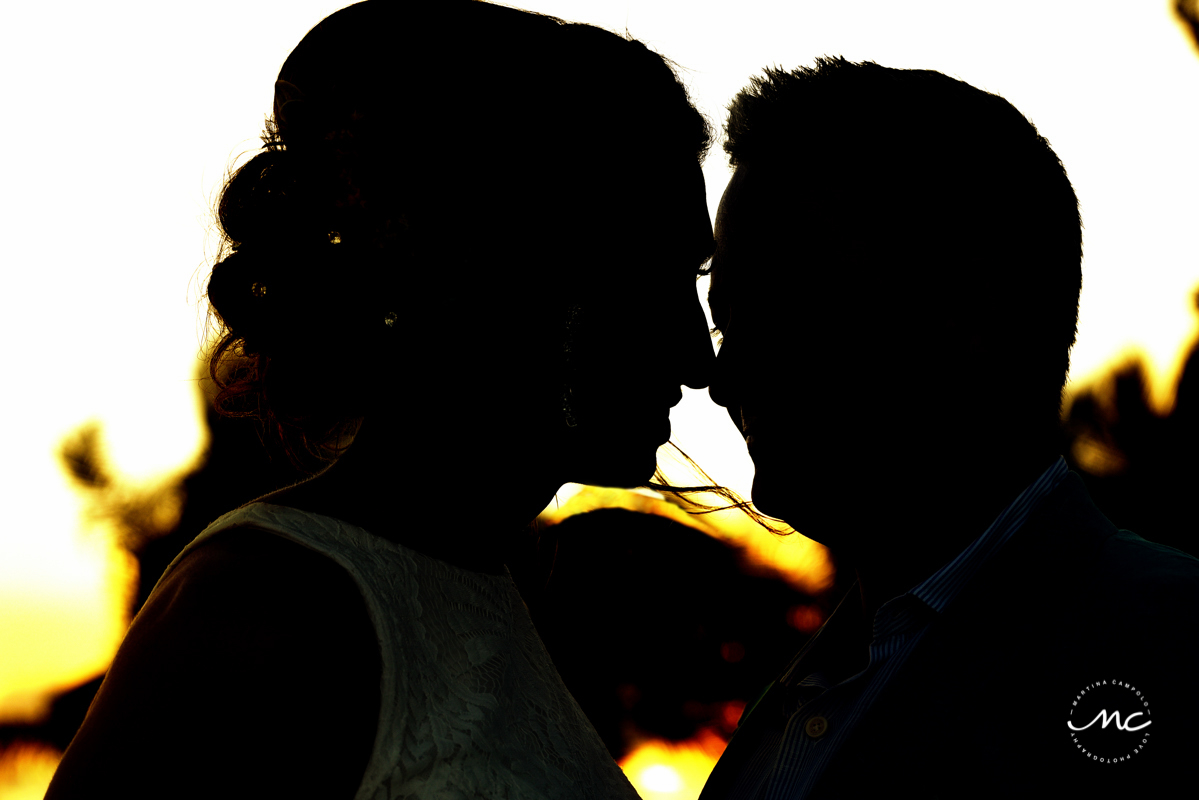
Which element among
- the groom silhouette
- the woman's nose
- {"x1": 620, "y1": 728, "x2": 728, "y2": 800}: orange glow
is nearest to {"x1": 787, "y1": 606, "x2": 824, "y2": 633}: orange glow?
{"x1": 620, "y1": 728, "x2": 728, "y2": 800}: orange glow

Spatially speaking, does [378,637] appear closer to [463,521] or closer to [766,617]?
[463,521]

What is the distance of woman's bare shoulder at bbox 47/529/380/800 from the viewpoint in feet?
4.80

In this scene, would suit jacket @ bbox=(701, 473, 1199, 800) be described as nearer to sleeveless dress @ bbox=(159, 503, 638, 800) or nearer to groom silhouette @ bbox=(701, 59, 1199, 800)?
groom silhouette @ bbox=(701, 59, 1199, 800)

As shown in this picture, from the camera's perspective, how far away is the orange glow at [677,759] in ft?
19.9

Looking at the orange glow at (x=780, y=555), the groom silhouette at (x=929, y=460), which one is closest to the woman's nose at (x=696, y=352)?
the groom silhouette at (x=929, y=460)

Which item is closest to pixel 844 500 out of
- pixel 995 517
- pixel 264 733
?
pixel 995 517

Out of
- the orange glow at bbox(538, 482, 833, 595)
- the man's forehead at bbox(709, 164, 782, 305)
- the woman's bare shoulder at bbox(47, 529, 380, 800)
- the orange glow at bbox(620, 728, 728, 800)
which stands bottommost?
the orange glow at bbox(620, 728, 728, 800)

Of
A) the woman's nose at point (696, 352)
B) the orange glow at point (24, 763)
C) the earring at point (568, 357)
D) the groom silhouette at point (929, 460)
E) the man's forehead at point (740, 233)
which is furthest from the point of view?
the orange glow at point (24, 763)

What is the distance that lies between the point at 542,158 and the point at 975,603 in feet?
4.28

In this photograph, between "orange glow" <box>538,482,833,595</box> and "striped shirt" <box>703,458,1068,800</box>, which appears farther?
"orange glow" <box>538,482,833,595</box>

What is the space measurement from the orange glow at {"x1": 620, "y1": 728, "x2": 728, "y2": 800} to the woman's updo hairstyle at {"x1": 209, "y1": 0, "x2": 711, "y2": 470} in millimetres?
4716

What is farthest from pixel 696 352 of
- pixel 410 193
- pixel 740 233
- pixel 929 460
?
pixel 410 193

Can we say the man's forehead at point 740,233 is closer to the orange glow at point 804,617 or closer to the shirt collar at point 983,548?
the shirt collar at point 983,548

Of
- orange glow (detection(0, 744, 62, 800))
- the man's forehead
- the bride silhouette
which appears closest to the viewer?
the bride silhouette
